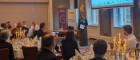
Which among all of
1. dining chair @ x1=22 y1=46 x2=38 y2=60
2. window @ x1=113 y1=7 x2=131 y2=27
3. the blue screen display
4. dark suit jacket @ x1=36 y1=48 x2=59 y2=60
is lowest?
dining chair @ x1=22 y1=46 x2=38 y2=60

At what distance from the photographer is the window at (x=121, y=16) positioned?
28.7 ft

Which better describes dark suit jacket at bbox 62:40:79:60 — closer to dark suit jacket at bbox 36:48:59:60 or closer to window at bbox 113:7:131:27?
dark suit jacket at bbox 36:48:59:60

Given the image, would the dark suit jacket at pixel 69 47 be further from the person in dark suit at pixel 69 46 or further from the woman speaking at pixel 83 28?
the woman speaking at pixel 83 28

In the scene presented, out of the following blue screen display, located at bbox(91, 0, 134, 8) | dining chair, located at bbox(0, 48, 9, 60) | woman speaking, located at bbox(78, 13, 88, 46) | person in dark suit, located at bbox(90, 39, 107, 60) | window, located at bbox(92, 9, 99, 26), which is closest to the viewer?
person in dark suit, located at bbox(90, 39, 107, 60)

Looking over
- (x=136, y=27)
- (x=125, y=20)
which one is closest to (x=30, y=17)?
(x=125, y=20)

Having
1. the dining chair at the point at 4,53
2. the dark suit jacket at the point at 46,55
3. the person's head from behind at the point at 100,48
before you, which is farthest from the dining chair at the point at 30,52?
the person's head from behind at the point at 100,48

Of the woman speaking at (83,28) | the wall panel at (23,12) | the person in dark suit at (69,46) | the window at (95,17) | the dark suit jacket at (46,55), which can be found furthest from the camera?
the wall panel at (23,12)

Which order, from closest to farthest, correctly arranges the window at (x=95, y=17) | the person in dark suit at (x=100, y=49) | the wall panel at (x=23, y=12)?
the person in dark suit at (x=100, y=49), the window at (x=95, y=17), the wall panel at (x=23, y=12)

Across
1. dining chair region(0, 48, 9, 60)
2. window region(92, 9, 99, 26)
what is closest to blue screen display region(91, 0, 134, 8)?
window region(92, 9, 99, 26)

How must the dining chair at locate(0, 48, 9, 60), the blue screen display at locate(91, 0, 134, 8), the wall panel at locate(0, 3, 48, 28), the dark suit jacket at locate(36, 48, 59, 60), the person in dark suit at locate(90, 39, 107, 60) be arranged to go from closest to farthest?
1. the person in dark suit at locate(90, 39, 107, 60)
2. the dark suit jacket at locate(36, 48, 59, 60)
3. the dining chair at locate(0, 48, 9, 60)
4. the blue screen display at locate(91, 0, 134, 8)
5. the wall panel at locate(0, 3, 48, 28)

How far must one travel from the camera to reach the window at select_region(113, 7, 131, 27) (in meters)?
8.74

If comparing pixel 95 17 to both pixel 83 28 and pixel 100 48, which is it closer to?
pixel 83 28

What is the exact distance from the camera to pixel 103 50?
2090 mm

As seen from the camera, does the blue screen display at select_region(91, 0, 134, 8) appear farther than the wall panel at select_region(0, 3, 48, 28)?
No
